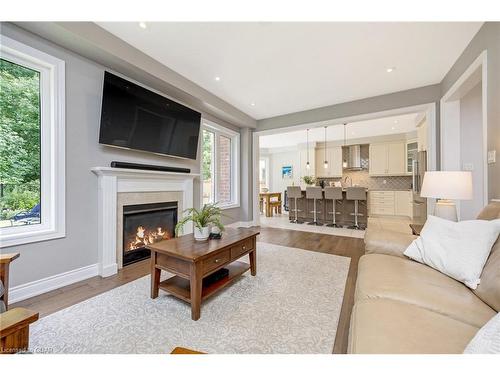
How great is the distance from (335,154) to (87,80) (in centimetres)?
739

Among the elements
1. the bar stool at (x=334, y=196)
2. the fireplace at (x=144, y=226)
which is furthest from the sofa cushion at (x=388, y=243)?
the bar stool at (x=334, y=196)

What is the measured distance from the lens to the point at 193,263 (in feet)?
5.26

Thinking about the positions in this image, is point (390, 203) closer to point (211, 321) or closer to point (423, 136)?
point (423, 136)

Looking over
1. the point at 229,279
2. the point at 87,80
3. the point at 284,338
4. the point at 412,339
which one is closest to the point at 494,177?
the point at 412,339

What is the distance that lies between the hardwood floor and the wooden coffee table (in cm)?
71

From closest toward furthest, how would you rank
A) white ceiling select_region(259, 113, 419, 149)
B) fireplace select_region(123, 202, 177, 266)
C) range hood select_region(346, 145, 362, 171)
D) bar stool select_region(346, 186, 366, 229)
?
fireplace select_region(123, 202, 177, 266) → bar stool select_region(346, 186, 366, 229) → white ceiling select_region(259, 113, 419, 149) → range hood select_region(346, 145, 362, 171)

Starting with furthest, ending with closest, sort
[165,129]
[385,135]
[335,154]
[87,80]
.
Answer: [335,154], [385,135], [165,129], [87,80]

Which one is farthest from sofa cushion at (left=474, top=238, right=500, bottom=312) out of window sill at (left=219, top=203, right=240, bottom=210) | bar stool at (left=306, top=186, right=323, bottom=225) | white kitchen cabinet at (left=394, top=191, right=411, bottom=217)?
white kitchen cabinet at (left=394, top=191, right=411, bottom=217)

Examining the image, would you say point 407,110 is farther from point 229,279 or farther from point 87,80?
point 87,80

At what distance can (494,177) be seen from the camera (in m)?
1.90

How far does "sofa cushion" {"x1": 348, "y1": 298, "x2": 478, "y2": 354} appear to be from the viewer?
76 centimetres

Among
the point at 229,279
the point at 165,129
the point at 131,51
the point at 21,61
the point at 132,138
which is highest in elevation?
the point at 131,51

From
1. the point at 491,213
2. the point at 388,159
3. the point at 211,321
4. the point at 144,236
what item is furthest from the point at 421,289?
the point at 388,159

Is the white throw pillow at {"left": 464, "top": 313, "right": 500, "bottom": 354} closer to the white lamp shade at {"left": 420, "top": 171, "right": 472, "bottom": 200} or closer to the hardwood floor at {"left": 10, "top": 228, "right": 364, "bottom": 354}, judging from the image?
the hardwood floor at {"left": 10, "top": 228, "right": 364, "bottom": 354}
